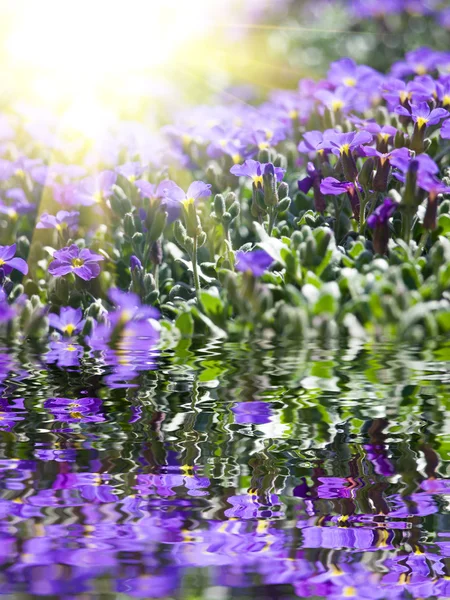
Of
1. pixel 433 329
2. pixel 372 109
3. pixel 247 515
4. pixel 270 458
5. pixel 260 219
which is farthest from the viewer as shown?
pixel 372 109

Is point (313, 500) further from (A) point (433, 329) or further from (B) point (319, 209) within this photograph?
(B) point (319, 209)

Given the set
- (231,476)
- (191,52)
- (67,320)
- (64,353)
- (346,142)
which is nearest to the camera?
(231,476)

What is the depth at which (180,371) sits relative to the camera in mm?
1428

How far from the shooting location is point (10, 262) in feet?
5.92

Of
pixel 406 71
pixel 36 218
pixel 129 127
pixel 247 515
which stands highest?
pixel 406 71

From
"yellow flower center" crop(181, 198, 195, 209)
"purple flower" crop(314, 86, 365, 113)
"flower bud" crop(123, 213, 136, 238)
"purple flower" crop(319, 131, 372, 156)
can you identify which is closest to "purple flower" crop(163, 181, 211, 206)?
"yellow flower center" crop(181, 198, 195, 209)

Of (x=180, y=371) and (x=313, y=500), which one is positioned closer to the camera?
(x=313, y=500)

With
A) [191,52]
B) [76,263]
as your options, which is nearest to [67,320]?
[76,263]

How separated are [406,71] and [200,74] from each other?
1474 mm

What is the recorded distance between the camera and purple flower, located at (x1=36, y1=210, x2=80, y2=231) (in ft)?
6.37

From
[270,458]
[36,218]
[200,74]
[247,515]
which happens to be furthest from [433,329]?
[200,74]

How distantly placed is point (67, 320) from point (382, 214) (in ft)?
2.28

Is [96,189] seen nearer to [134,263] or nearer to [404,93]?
[134,263]

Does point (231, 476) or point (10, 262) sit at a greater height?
point (10, 262)
